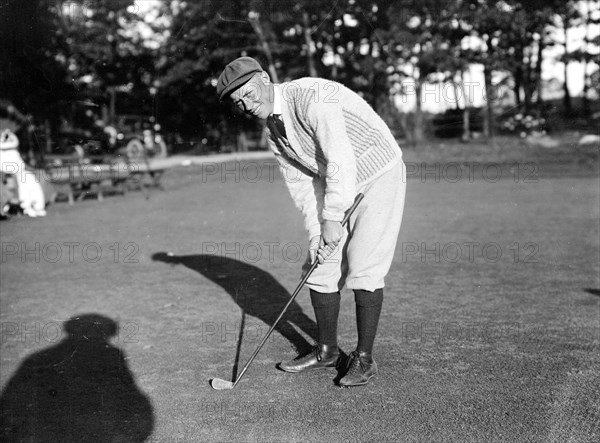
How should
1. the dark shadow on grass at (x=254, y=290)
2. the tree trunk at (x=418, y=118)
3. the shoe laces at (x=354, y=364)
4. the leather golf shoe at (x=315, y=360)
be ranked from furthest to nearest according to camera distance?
the tree trunk at (x=418, y=118) < the dark shadow on grass at (x=254, y=290) < the leather golf shoe at (x=315, y=360) < the shoe laces at (x=354, y=364)

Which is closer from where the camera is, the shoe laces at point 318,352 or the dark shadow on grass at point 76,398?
the dark shadow on grass at point 76,398

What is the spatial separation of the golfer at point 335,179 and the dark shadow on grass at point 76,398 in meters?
1.02

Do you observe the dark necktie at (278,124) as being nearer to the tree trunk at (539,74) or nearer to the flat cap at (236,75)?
the flat cap at (236,75)

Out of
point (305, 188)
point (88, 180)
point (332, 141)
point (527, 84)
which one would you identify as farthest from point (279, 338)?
point (527, 84)

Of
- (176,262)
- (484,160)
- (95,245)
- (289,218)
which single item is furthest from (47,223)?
(484,160)

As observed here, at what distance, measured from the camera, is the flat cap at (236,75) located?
3.59 metres

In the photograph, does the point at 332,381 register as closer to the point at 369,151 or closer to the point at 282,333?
the point at 282,333

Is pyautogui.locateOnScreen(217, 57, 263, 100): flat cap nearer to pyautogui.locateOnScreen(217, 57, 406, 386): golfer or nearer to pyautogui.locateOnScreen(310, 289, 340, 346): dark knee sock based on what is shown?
pyautogui.locateOnScreen(217, 57, 406, 386): golfer

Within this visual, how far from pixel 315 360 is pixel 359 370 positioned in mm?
377

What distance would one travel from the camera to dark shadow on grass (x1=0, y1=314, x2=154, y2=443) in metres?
3.33

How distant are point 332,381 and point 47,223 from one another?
9.34 m

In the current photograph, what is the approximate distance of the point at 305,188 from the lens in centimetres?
422

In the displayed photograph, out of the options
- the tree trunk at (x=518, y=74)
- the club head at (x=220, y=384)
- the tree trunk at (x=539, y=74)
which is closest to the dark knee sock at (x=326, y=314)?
the club head at (x=220, y=384)

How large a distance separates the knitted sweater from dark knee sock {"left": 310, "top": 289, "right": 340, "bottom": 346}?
396 mm
